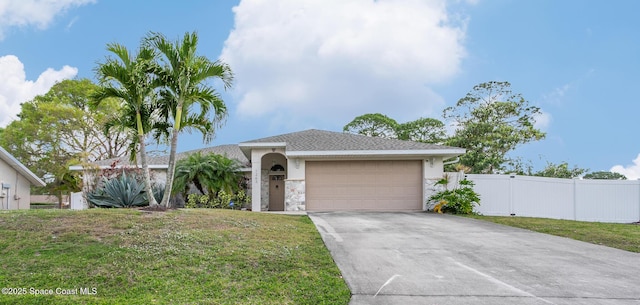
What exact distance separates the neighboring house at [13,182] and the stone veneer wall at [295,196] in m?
11.8

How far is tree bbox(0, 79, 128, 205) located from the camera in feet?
88.6

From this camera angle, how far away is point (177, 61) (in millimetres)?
11141

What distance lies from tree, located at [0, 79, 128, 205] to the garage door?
16710 millimetres

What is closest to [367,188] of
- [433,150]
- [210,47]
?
[433,150]

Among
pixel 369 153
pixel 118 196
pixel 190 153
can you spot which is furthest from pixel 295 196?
pixel 190 153

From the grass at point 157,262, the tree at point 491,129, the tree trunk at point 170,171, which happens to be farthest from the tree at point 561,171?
the tree trunk at point 170,171

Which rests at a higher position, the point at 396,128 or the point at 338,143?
the point at 396,128

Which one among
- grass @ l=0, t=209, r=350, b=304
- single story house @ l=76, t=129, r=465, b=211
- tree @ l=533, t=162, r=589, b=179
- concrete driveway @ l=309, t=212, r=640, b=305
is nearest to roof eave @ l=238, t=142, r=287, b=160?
single story house @ l=76, t=129, r=465, b=211

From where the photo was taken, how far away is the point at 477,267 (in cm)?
614

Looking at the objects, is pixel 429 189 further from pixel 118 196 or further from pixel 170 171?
pixel 118 196

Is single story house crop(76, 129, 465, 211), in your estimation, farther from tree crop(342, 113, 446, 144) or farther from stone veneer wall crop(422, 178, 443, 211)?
tree crop(342, 113, 446, 144)

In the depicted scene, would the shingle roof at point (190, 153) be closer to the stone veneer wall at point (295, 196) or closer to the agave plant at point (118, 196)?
the stone veneer wall at point (295, 196)

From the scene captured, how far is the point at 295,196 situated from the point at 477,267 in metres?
10.3

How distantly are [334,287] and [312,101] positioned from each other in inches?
589
